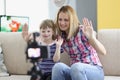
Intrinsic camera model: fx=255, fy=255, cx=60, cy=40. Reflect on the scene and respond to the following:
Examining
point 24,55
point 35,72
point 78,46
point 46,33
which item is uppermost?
point 46,33

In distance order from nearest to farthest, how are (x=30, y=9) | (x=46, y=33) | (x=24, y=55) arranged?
(x=46, y=33), (x=24, y=55), (x=30, y=9)

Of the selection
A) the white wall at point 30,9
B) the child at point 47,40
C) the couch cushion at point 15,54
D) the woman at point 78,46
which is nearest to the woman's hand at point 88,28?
the woman at point 78,46

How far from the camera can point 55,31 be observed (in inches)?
83.4

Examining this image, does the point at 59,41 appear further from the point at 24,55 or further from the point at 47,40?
the point at 24,55

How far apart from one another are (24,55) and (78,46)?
24.5 inches

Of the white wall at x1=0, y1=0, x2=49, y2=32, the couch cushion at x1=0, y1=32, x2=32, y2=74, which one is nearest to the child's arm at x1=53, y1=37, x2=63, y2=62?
the couch cushion at x1=0, y1=32, x2=32, y2=74

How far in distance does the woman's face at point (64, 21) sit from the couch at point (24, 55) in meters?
0.38

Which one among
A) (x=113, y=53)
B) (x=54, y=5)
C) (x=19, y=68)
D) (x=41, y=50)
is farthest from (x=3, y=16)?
(x=113, y=53)

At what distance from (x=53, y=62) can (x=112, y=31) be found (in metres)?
0.63

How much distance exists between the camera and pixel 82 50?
1.98m

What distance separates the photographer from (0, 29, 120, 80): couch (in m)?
2.25

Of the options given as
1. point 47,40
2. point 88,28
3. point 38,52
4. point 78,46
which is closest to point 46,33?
point 47,40

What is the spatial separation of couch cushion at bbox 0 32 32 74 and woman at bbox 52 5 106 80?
461mm

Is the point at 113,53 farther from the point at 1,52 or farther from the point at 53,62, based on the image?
the point at 1,52
